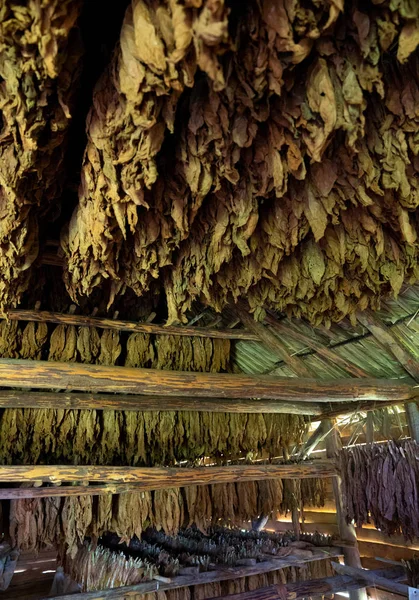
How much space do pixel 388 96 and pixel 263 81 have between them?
55cm

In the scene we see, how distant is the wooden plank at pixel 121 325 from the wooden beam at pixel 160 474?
4.35 ft

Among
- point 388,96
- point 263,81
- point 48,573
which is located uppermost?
point 388,96

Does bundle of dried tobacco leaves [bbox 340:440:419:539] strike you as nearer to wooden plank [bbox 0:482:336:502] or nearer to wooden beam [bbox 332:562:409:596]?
wooden beam [bbox 332:562:409:596]

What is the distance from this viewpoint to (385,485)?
4.18 metres

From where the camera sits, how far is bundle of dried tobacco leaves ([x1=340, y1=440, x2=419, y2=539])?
397 cm

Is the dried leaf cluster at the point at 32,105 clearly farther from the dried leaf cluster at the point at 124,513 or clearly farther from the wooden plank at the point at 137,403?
the dried leaf cluster at the point at 124,513

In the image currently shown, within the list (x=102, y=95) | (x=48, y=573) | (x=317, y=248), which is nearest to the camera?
(x=102, y=95)

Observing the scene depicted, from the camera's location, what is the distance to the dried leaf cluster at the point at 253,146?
4.27 ft

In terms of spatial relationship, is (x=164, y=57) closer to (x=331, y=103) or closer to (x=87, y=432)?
(x=331, y=103)

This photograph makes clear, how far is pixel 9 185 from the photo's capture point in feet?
5.91

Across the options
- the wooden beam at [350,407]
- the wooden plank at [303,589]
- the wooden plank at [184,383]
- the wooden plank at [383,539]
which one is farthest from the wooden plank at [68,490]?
the wooden plank at [383,539]

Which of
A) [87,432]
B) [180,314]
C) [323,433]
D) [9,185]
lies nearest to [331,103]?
[9,185]

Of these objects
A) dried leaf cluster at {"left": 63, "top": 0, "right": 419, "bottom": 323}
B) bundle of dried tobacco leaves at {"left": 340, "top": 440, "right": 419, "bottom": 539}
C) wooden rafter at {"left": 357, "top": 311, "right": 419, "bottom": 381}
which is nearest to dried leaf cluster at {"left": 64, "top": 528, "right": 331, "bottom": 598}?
bundle of dried tobacco leaves at {"left": 340, "top": 440, "right": 419, "bottom": 539}

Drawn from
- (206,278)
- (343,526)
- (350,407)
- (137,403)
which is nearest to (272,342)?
(137,403)
